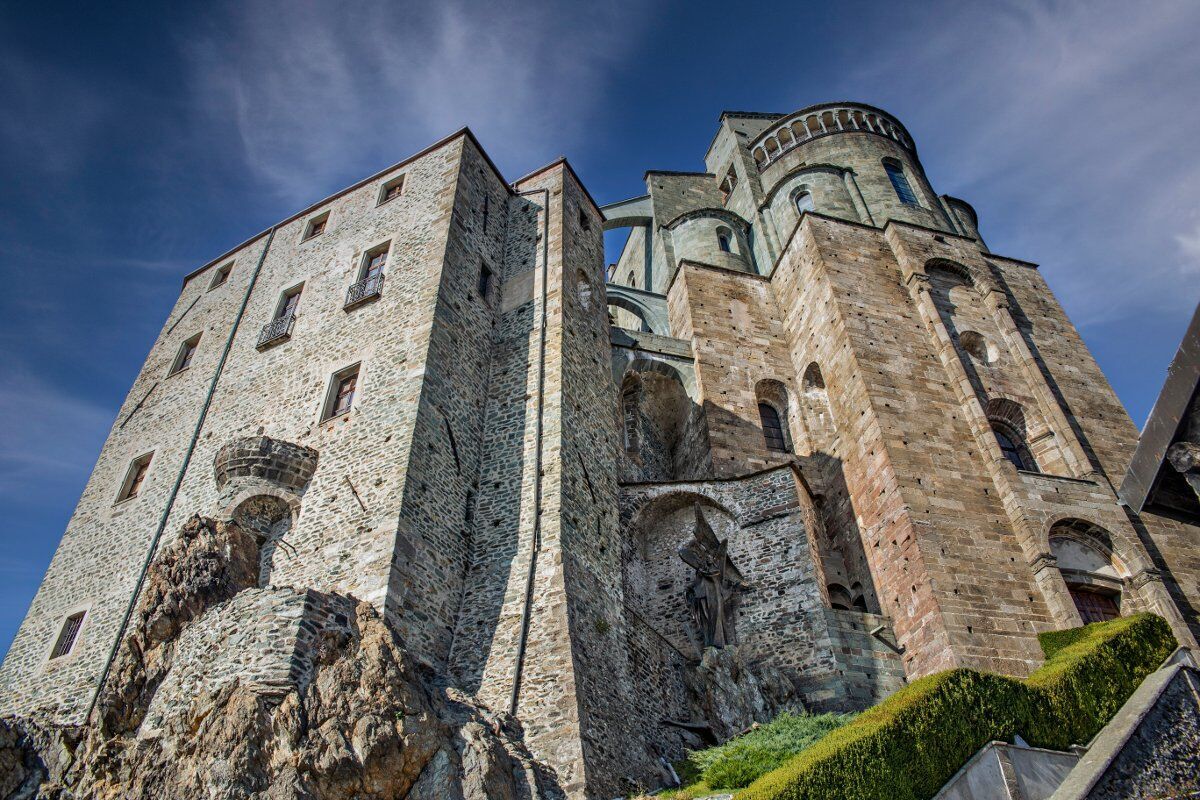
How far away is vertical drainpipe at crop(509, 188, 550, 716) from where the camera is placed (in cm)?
1301

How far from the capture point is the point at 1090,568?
17.8m

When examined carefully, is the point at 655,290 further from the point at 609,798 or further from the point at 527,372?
the point at 609,798

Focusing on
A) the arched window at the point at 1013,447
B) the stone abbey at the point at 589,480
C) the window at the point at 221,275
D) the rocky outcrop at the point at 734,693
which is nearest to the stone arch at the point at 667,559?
the stone abbey at the point at 589,480

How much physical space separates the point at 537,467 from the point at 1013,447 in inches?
510

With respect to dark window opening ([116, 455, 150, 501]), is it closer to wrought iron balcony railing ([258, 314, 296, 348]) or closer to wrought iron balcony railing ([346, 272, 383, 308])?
wrought iron balcony railing ([258, 314, 296, 348])

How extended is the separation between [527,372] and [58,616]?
10912mm

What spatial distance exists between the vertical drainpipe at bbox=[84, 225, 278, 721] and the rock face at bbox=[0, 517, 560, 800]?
2.15 m

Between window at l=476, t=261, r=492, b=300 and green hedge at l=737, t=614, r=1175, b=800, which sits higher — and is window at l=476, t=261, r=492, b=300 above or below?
above

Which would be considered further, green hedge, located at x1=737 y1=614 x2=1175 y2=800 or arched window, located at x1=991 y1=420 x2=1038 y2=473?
arched window, located at x1=991 y1=420 x2=1038 y2=473

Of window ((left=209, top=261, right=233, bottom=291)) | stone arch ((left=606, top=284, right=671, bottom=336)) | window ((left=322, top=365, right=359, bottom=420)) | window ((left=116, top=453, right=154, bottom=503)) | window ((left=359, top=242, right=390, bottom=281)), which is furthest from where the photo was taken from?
stone arch ((left=606, top=284, right=671, bottom=336))

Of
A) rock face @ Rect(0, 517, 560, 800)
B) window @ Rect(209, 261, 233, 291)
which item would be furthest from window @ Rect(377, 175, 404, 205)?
rock face @ Rect(0, 517, 560, 800)

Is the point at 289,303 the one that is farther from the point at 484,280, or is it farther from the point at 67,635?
the point at 67,635

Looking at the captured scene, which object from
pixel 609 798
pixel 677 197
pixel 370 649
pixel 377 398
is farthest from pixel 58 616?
pixel 677 197

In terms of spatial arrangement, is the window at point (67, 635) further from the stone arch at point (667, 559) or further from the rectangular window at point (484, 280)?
the stone arch at point (667, 559)
